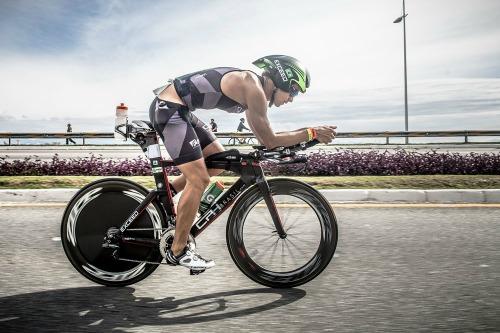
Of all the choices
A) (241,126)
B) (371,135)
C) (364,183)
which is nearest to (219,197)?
(364,183)

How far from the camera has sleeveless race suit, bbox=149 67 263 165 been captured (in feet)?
13.1

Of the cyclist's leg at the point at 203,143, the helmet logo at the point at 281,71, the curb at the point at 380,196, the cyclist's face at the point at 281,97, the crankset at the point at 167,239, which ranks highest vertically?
the helmet logo at the point at 281,71

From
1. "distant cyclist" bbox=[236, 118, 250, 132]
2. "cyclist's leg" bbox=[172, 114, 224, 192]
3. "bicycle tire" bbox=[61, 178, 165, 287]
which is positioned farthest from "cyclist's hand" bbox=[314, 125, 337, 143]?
"distant cyclist" bbox=[236, 118, 250, 132]

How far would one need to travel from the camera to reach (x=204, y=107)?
4098 mm

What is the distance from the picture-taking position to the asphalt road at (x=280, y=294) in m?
3.31

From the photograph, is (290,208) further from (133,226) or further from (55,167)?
(55,167)

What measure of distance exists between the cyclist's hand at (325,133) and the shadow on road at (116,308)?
1151mm

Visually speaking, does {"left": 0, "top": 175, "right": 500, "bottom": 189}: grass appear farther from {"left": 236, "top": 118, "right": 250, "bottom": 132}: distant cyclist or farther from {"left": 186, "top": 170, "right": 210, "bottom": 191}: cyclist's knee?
{"left": 236, "top": 118, "right": 250, "bottom": 132}: distant cyclist

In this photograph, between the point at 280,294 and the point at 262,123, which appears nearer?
the point at 262,123

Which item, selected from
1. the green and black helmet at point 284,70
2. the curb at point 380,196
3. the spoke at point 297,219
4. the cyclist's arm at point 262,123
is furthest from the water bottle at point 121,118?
the curb at point 380,196

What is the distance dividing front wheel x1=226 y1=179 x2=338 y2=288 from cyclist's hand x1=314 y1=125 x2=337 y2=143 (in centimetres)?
39

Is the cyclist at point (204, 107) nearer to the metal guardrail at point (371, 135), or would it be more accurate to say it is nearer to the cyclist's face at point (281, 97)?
the cyclist's face at point (281, 97)

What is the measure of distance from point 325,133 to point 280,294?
123 centimetres

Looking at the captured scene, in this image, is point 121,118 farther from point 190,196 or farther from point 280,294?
point 280,294
